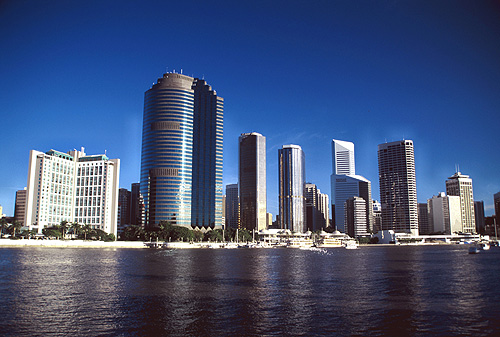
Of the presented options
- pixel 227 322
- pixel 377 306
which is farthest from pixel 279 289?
pixel 227 322

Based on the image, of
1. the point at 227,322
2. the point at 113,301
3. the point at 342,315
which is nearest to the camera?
the point at 227,322

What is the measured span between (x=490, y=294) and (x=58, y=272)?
90.8 meters

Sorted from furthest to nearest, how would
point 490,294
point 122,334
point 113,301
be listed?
point 490,294 → point 113,301 → point 122,334

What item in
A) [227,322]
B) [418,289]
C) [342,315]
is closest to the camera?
[227,322]

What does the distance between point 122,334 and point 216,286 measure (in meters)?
36.2

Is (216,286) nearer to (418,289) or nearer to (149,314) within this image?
(149,314)

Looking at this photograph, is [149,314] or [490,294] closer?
[149,314]

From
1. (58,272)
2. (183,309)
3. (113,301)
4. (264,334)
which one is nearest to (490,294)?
(264,334)

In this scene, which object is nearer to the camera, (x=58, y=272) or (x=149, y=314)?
(x=149, y=314)

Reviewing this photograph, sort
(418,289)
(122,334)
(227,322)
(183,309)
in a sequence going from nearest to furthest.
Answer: (122,334) < (227,322) < (183,309) < (418,289)

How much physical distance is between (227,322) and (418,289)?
4204 cm

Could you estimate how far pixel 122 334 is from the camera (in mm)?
43062

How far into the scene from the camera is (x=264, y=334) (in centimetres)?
4372

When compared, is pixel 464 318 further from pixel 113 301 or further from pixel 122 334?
pixel 113 301
